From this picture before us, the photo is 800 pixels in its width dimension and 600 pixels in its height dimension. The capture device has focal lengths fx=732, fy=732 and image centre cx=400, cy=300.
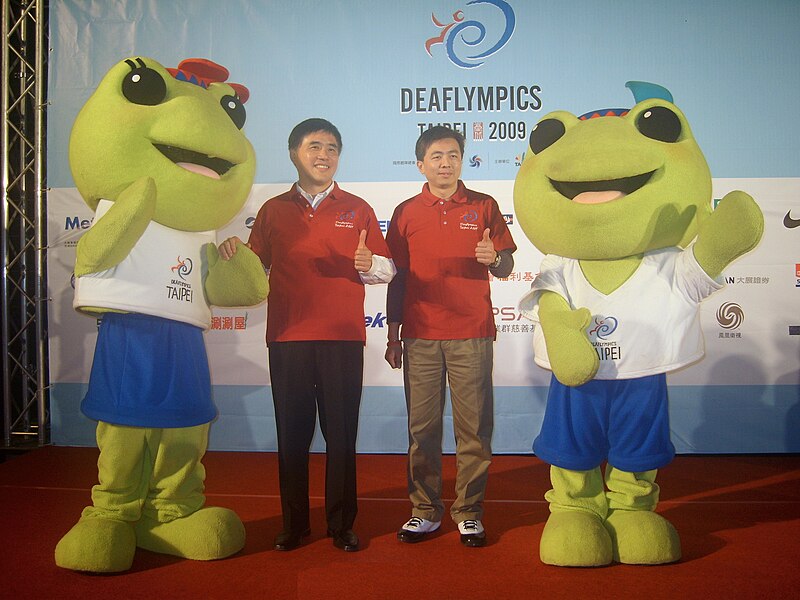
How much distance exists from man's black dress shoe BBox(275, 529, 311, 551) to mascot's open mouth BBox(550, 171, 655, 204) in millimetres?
1641

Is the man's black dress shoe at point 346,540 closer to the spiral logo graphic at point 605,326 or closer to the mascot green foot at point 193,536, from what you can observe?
the mascot green foot at point 193,536

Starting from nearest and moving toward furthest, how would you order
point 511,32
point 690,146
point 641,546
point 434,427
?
point 641,546
point 690,146
point 434,427
point 511,32

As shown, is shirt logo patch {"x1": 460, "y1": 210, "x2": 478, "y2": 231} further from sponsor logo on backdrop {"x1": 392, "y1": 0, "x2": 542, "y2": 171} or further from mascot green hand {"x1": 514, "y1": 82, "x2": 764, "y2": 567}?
sponsor logo on backdrop {"x1": 392, "y1": 0, "x2": 542, "y2": 171}

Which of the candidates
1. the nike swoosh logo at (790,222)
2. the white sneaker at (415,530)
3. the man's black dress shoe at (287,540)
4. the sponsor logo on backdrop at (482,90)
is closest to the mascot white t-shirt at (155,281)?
the man's black dress shoe at (287,540)

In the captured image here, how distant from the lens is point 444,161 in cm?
301

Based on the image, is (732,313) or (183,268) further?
(732,313)

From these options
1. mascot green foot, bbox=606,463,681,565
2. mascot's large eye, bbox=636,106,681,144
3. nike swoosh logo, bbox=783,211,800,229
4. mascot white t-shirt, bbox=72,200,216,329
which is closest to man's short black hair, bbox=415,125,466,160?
mascot's large eye, bbox=636,106,681,144

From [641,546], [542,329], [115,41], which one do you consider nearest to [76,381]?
[115,41]

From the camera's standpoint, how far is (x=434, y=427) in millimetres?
2930

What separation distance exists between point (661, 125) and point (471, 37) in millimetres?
1904

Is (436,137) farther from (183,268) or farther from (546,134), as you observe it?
(183,268)

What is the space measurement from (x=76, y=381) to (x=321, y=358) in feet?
8.19

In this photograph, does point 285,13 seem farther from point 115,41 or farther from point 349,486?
point 349,486

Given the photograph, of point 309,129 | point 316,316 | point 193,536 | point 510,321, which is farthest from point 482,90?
point 193,536
